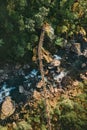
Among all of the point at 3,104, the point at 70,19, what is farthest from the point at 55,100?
the point at 70,19

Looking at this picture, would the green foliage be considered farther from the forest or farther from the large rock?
the large rock

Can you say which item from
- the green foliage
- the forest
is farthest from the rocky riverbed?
the green foliage

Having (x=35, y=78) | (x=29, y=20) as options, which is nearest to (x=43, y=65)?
(x=35, y=78)

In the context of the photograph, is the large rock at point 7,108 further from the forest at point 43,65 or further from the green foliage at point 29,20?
the green foliage at point 29,20

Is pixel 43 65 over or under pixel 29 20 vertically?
under

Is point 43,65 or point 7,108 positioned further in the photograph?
point 43,65

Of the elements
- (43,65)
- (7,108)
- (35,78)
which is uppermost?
(43,65)

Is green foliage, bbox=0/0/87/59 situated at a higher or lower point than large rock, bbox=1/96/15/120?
higher

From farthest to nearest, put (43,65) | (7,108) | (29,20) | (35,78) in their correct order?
(43,65) < (35,78) < (29,20) < (7,108)

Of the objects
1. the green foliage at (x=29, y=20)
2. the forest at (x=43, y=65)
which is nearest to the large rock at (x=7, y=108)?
the forest at (x=43, y=65)

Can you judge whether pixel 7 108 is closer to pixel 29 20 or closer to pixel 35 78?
pixel 35 78
